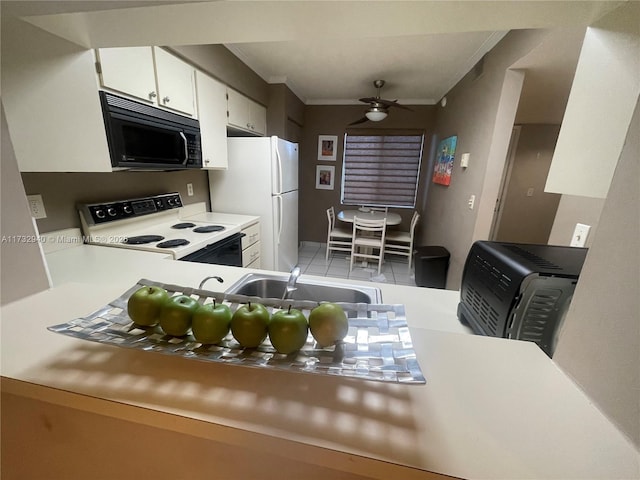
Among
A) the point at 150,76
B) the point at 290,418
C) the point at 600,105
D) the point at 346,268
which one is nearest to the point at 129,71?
the point at 150,76

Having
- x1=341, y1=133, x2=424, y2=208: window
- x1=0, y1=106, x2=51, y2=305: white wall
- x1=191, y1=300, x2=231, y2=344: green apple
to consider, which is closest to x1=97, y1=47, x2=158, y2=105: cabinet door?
x1=0, y1=106, x2=51, y2=305: white wall

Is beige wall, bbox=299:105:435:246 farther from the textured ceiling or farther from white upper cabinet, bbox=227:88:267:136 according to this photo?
the textured ceiling

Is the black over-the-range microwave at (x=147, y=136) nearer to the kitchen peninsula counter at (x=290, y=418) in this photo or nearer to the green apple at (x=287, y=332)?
the kitchen peninsula counter at (x=290, y=418)

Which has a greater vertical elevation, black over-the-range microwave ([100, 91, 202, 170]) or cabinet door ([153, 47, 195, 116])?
cabinet door ([153, 47, 195, 116])

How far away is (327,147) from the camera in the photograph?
436 cm

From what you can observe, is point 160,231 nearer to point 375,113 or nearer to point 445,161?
point 375,113

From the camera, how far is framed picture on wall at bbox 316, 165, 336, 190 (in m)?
4.45

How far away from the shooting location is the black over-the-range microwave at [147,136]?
1.35m

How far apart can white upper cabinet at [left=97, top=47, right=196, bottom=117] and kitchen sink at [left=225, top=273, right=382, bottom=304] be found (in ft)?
4.27

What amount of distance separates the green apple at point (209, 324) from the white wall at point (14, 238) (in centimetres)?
57

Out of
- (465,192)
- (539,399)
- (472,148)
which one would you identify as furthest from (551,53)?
(539,399)

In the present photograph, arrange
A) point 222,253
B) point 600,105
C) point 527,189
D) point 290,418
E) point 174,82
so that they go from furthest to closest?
point 527,189 → point 222,253 → point 174,82 → point 600,105 → point 290,418

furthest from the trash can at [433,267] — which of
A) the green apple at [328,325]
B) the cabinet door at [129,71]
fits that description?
the cabinet door at [129,71]

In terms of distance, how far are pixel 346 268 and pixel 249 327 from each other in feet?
11.0
